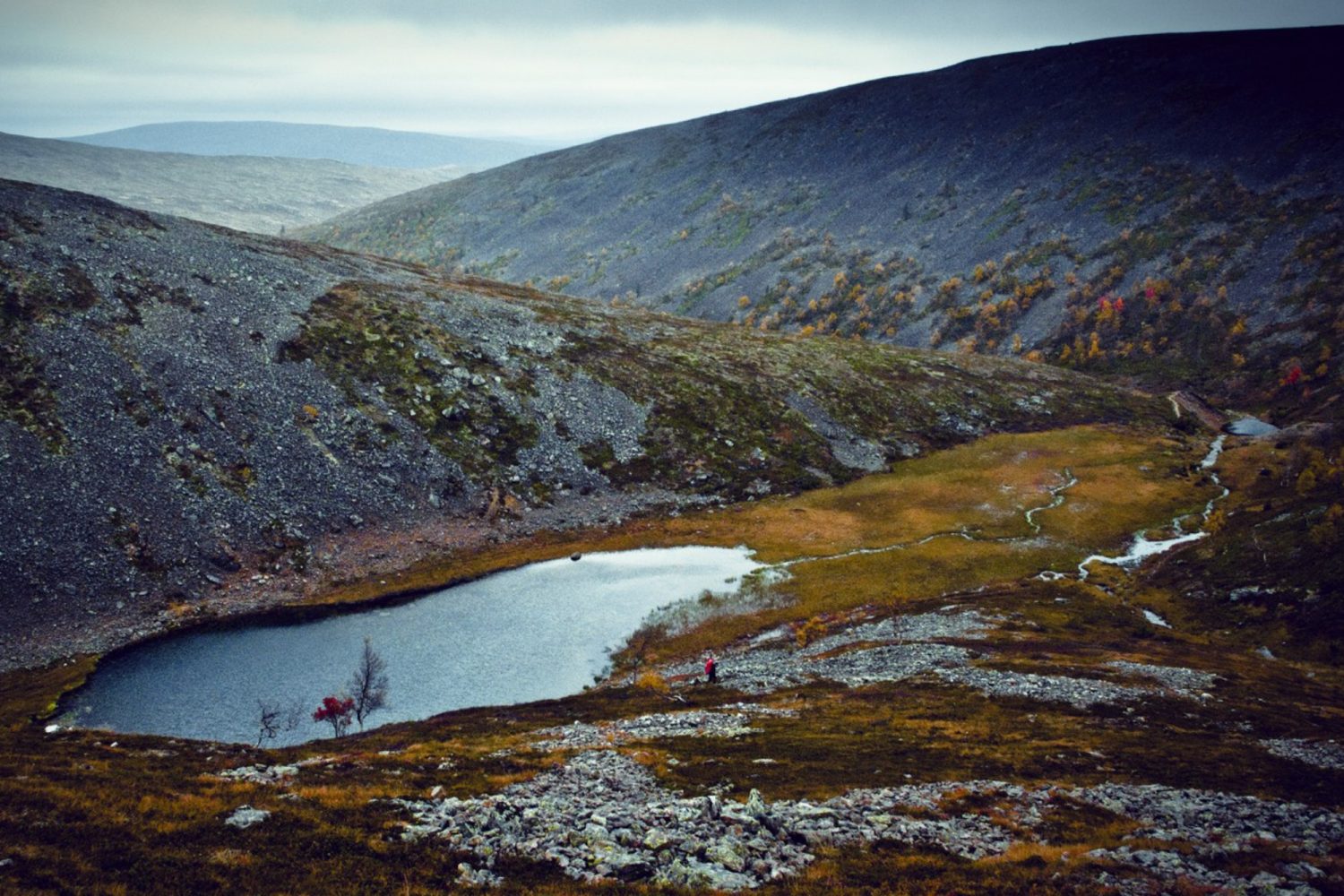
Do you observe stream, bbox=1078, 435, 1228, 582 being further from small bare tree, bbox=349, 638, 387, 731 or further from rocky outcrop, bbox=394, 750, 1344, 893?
small bare tree, bbox=349, 638, 387, 731

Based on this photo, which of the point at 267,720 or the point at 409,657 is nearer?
the point at 267,720

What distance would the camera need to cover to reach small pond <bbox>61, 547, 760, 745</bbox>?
1983 inches

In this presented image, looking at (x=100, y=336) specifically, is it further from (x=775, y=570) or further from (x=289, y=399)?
(x=775, y=570)

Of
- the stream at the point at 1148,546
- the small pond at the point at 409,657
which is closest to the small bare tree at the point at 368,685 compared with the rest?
the small pond at the point at 409,657

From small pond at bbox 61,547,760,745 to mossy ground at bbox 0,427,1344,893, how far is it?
14.1 ft

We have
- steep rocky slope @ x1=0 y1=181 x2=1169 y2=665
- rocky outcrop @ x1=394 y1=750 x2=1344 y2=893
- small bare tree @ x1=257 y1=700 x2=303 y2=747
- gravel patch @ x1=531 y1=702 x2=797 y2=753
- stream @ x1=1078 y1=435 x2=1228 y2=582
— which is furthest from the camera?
stream @ x1=1078 y1=435 x2=1228 y2=582

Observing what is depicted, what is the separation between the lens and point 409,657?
6019cm

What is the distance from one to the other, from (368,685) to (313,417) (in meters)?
46.0

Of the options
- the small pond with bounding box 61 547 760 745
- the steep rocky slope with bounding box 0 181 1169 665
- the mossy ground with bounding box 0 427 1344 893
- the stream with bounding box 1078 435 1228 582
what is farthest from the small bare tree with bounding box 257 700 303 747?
the stream with bounding box 1078 435 1228 582

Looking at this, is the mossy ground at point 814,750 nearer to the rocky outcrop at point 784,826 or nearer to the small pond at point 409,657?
the rocky outcrop at point 784,826

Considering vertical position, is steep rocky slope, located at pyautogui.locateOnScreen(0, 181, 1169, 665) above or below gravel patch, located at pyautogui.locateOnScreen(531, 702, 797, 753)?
above

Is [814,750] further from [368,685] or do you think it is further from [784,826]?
[368,685]

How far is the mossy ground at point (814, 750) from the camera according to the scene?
2091 cm

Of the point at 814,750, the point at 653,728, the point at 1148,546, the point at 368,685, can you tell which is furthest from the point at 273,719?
the point at 1148,546
